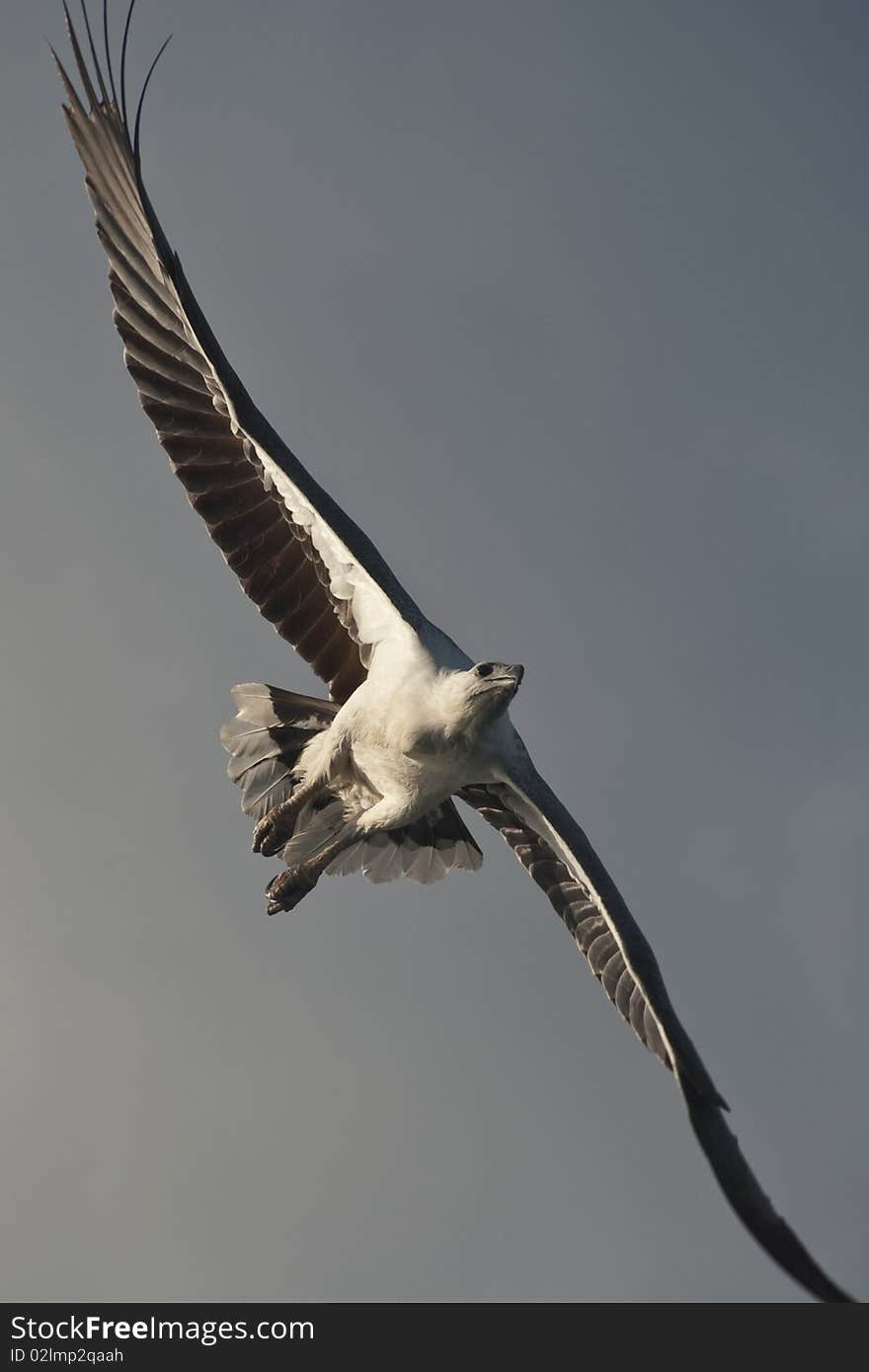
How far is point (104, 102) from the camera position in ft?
27.4

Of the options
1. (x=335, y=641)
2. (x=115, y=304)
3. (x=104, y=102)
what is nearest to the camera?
(x=104, y=102)

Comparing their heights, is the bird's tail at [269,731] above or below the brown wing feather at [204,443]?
below

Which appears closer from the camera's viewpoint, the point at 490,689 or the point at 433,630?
the point at 490,689

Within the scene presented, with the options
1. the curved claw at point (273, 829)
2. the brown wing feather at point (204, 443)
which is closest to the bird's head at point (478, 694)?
the brown wing feather at point (204, 443)

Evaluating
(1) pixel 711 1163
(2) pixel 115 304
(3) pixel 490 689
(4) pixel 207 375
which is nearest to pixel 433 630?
(3) pixel 490 689

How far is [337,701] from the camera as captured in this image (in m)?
9.66

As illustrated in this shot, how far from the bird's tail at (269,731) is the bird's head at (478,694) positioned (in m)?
1.31

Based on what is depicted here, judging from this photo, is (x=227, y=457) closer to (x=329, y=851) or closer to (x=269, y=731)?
(x=269, y=731)

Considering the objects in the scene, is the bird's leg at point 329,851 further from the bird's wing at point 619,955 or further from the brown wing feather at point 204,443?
the brown wing feather at point 204,443

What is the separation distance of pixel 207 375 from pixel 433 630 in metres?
2.24

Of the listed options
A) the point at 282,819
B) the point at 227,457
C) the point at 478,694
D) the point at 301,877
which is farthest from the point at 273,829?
the point at 227,457

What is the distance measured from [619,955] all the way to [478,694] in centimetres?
245

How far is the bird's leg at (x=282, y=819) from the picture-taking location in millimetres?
9367

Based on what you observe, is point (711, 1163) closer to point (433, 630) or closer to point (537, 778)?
point (537, 778)
